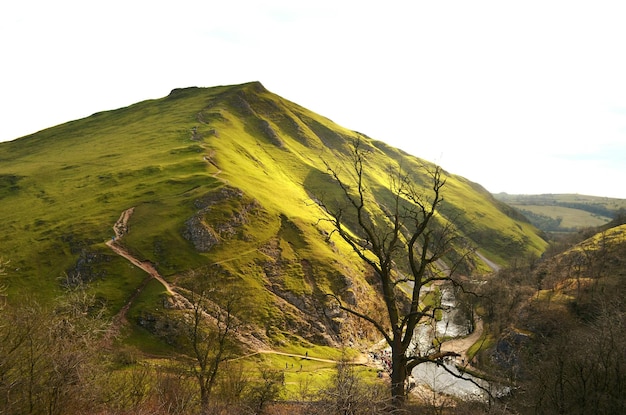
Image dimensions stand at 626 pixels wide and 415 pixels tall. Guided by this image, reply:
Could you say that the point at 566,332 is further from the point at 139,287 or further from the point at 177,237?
the point at 139,287

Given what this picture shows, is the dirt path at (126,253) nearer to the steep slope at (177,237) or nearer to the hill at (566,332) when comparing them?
the steep slope at (177,237)

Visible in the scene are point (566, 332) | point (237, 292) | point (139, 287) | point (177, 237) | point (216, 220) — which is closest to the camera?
point (139, 287)

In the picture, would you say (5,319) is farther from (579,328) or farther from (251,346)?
(579,328)

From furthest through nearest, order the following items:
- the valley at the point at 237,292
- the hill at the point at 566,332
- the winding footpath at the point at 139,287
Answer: the winding footpath at the point at 139,287, the valley at the point at 237,292, the hill at the point at 566,332

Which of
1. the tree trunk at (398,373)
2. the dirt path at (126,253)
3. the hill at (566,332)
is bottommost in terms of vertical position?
the hill at (566,332)

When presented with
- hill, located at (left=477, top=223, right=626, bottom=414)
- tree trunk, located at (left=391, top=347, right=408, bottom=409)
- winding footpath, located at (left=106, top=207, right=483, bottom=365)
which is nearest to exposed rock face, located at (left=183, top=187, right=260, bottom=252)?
winding footpath, located at (left=106, top=207, right=483, bottom=365)

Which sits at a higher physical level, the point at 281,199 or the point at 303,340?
the point at 281,199

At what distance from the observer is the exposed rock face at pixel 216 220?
99.2 meters

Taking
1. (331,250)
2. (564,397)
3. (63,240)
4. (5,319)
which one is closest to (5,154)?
(63,240)

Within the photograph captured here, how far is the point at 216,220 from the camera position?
10550 centimetres

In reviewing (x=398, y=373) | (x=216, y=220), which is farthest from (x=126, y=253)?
(x=398, y=373)

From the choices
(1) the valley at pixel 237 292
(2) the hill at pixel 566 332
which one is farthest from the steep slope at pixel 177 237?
(2) the hill at pixel 566 332

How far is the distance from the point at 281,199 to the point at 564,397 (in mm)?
104779

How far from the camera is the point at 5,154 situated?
19550cm
